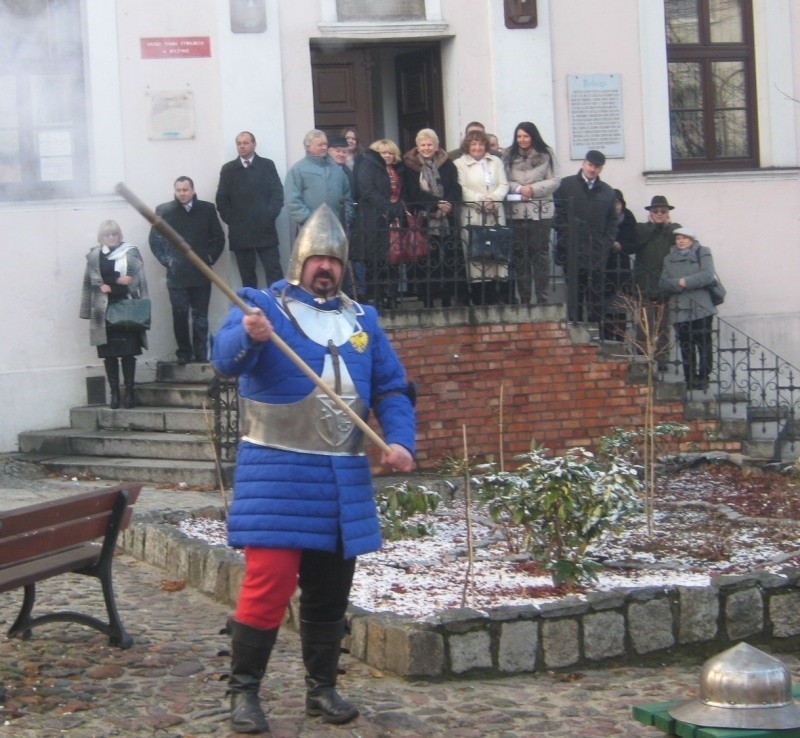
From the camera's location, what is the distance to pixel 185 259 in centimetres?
1266

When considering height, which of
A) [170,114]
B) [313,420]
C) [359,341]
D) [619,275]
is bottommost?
[313,420]

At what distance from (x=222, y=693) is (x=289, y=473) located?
1.17 m

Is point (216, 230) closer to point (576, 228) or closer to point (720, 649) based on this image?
point (576, 228)

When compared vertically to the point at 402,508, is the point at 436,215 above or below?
above

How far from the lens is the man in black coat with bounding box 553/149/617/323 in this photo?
1227 cm

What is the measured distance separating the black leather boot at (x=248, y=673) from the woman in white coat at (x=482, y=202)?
6.65 metres

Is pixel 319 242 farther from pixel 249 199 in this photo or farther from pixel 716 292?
pixel 716 292

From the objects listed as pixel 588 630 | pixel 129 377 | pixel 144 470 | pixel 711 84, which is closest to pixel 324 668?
pixel 588 630

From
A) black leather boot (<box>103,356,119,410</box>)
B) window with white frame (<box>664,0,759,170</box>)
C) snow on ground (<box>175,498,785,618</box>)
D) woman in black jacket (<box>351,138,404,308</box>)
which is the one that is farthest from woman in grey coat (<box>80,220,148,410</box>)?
window with white frame (<box>664,0,759,170</box>)

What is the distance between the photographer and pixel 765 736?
4.14 metres

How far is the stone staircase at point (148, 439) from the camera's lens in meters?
11.5

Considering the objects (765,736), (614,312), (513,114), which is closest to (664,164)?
(513,114)

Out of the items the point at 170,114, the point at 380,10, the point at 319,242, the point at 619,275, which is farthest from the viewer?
the point at 380,10

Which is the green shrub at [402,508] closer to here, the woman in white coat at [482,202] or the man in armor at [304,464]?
the man in armor at [304,464]
